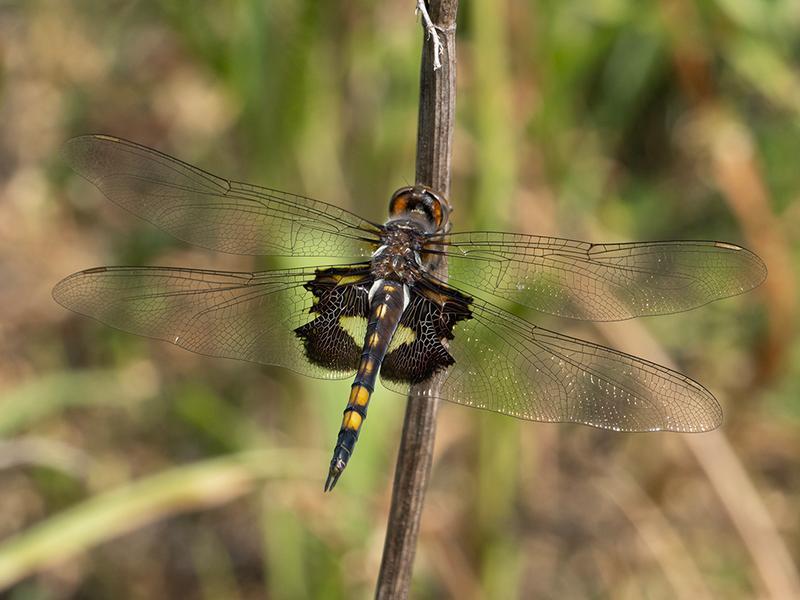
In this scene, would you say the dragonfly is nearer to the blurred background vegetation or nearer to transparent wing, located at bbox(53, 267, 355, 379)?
transparent wing, located at bbox(53, 267, 355, 379)

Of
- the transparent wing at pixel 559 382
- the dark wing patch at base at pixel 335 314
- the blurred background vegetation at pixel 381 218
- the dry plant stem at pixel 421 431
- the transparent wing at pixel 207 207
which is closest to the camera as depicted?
the dry plant stem at pixel 421 431

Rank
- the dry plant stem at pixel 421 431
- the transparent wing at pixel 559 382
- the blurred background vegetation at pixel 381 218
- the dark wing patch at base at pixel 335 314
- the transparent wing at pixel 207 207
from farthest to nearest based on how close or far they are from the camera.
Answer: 1. the blurred background vegetation at pixel 381 218
2. the transparent wing at pixel 207 207
3. the dark wing patch at base at pixel 335 314
4. the transparent wing at pixel 559 382
5. the dry plant stem at pixel 421 431

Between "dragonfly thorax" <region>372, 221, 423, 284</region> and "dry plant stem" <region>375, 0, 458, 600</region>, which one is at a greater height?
"dragonfly thorax" <region>372, 221, 423, 284</region>

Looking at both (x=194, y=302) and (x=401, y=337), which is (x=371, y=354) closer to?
(x=401, y=337)

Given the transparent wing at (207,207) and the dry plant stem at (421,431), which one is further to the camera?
the transparent wing at (207,207)

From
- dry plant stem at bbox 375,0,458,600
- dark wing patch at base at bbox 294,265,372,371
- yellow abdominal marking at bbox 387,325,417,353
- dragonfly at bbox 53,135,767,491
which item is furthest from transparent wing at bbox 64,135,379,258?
dry plant stem at bbox 375,0,458,600

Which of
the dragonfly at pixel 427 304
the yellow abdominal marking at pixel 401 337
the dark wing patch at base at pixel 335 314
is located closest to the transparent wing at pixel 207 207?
the dragonfly at pixel 427 304

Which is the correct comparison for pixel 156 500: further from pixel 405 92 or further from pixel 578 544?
pixel 578 544

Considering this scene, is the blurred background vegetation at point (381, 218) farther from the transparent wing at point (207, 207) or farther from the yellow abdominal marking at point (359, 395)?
the yellow abdominal marking at point (359, 395)
